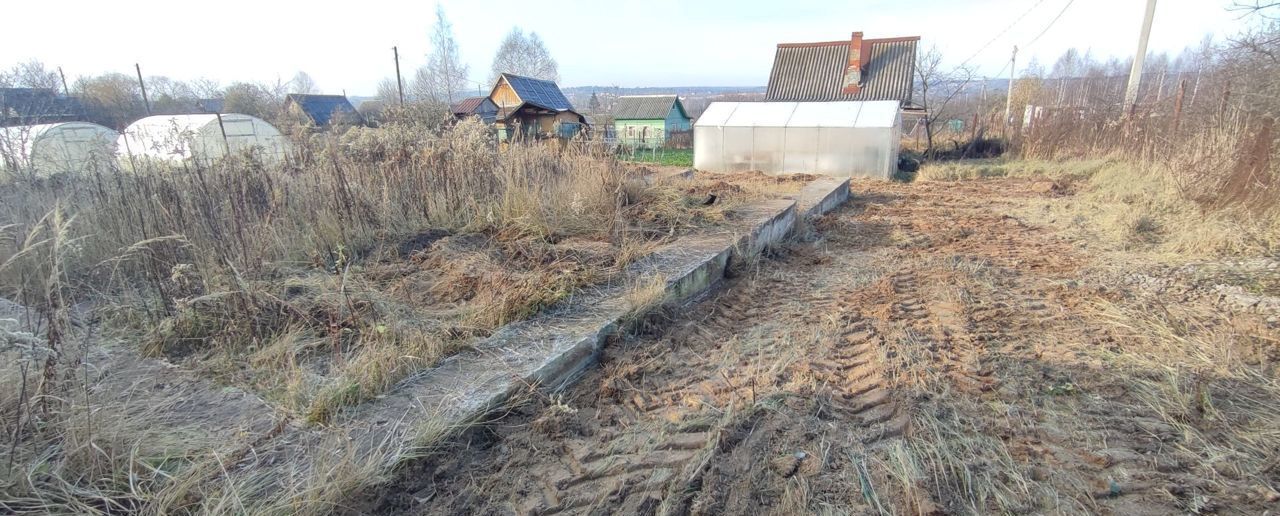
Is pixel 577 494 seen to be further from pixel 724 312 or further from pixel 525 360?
pixel 724 312

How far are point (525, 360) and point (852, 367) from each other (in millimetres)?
1646

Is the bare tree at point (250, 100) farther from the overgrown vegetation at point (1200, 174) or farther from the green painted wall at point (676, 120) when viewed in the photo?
the overgrown vegetation at point (1200, 174)

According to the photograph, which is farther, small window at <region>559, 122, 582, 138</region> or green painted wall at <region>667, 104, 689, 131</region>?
green painted wall at <region>667, 104, 689, 131</region>

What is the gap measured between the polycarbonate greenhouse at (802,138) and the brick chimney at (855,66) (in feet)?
26.1

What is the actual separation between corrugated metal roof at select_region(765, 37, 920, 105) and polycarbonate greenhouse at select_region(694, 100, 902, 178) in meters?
8.13

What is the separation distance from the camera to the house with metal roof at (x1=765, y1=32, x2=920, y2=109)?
1947 cm

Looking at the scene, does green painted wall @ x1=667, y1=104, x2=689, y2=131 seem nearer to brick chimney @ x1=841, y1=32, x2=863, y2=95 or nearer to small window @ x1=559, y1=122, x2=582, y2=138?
brick chimney @ x1=841, y1=32, x2=863, y2=95

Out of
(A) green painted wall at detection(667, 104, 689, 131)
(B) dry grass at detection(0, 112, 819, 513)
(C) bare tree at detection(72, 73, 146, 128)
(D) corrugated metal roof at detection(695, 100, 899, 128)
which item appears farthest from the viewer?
(A) green painted wall at detection(667, 104, 689, 131)

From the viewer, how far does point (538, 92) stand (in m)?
27.5

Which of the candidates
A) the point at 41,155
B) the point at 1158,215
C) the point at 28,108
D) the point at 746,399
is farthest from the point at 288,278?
the point at 1158,215

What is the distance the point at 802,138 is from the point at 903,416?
408 inches

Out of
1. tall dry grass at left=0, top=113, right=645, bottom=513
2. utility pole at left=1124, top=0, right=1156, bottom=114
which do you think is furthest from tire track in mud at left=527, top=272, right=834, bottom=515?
utility pole at left=1124, top=0, right=1156, bottom=114

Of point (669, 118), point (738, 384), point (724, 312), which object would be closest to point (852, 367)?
point (738, 384)

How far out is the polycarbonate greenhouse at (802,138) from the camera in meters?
11.4
